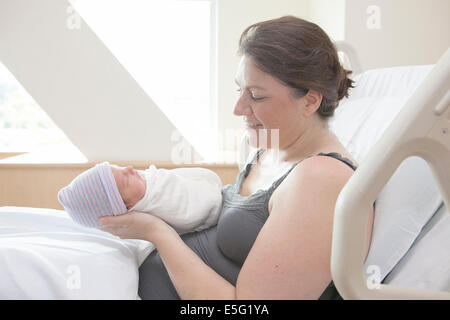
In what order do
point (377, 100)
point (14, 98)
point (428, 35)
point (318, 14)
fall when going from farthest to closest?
point (14, 98) → point (318, 14) → point (428, 35) → point (377, 100)

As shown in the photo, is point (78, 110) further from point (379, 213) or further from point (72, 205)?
point (379, 213)

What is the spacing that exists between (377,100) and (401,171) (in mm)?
532

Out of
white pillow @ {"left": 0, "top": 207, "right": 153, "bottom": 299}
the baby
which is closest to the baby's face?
the baby

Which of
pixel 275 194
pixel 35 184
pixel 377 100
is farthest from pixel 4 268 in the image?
pixel 35 184

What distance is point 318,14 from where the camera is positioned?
287 centimetres

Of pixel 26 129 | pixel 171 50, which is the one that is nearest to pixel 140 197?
pixel 171 50

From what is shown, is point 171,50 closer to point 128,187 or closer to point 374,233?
point 128,187

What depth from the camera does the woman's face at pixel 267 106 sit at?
1118mm

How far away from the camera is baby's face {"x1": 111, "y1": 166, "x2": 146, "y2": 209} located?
3.68ft

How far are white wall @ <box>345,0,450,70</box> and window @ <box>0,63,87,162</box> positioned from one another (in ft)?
6.18

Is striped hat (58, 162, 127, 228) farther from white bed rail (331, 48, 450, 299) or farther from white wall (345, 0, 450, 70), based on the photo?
white wall (345, 0, 450, 70)

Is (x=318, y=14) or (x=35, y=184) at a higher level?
(x=318, y=14)

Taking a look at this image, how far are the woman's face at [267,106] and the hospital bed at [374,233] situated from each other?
250mm
